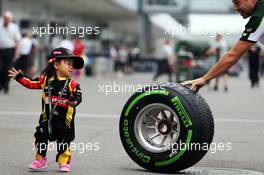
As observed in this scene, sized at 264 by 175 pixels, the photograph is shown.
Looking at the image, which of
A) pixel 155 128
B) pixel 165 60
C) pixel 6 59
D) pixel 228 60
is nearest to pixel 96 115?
pixel 6 59

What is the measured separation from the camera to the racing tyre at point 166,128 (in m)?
6.64

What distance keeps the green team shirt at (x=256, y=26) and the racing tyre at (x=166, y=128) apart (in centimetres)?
69

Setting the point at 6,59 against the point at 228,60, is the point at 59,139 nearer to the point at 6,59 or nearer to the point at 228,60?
the point at 228,60

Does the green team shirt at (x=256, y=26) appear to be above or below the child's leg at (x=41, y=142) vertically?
above

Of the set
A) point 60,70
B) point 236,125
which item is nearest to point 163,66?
point 236,125

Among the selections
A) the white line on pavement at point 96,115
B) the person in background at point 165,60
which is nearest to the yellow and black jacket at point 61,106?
the white line on pavement at point 96,115

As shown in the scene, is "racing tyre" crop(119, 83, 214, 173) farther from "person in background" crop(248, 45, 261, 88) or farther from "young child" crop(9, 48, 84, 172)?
"person in background" crop(248, 45, 261, 88)

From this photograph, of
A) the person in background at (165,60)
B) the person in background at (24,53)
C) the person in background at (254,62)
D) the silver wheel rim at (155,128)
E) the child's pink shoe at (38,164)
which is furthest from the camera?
the person in background at (165,60)

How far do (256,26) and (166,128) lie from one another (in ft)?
4.06

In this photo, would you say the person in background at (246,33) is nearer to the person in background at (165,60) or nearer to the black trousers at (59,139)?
the black trousers at (59,139)

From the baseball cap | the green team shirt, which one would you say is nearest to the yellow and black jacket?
the baseball cap

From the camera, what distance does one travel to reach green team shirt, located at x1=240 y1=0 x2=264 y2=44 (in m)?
6.54

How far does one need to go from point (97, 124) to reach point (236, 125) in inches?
81.9

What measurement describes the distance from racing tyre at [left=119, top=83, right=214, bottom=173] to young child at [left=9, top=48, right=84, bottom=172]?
55 centimetres
